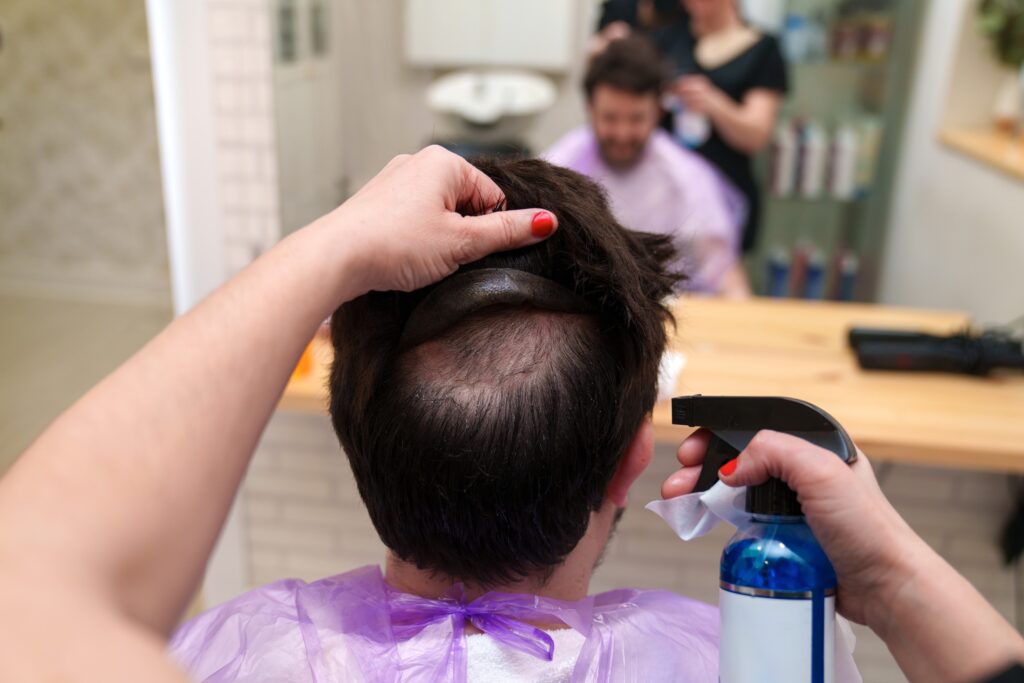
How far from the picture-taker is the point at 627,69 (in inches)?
103

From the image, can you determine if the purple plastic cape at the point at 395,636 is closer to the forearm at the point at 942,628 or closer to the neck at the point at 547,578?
the neck at the point at 547,578

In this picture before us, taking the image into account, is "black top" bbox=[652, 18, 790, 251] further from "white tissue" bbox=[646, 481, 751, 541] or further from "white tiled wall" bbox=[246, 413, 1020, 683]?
"white tissue" bbox=[646, 481, 751, 541]

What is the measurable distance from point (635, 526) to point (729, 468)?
4.91 feet

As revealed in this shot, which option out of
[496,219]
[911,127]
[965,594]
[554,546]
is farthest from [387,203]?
[911,127]

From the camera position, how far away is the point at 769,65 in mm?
2889

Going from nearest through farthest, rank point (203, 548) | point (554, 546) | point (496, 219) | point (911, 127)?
1. point (203, 548)
2. point (496, 219)
3. point (554, 546)
4. point (911, 127)

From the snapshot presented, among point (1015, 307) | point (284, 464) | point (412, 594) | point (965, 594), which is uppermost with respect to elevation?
point (965, 594)

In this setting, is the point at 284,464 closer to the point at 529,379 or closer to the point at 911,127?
the point at 529,379

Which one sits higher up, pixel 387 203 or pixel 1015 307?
pixel 387 203

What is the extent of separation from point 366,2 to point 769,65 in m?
1.31

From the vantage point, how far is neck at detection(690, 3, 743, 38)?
2.88 metres

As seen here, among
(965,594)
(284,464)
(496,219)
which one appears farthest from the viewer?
(284,464)

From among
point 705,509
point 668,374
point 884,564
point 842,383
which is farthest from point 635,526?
point 884,564

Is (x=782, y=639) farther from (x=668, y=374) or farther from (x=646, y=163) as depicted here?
(x=646, y=163)
